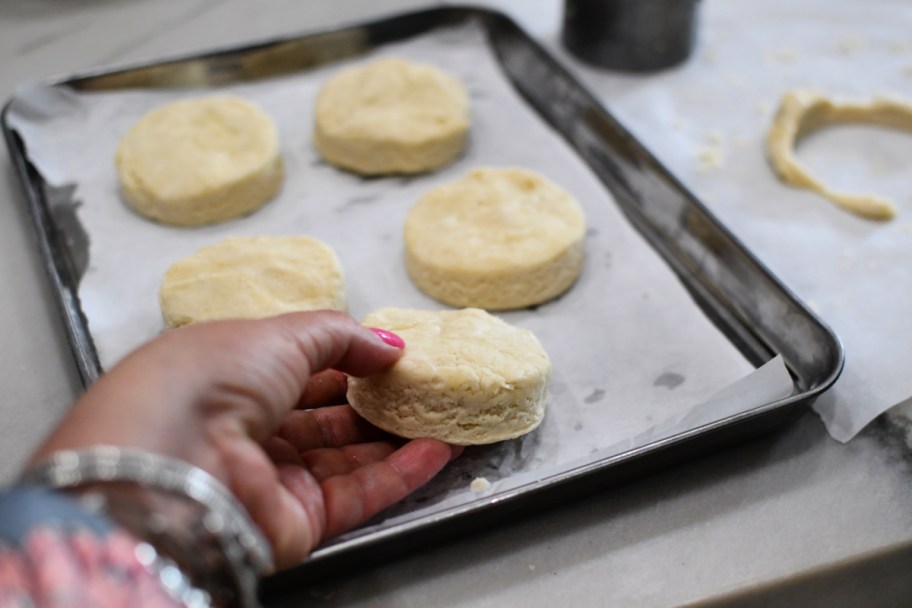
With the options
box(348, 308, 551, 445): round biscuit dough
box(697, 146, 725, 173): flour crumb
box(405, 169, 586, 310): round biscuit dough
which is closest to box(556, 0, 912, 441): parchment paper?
box(697, 146, 725, 173): flour crumb

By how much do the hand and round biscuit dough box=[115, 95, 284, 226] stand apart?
2.65ft

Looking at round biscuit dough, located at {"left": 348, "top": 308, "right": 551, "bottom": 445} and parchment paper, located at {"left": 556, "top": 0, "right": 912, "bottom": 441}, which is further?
parchment paper, located at {"left": 556, "top": 0, "right": 912, "bottom": 441}

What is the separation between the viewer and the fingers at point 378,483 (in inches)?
49.3

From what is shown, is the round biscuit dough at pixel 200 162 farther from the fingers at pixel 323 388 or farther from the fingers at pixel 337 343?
the fingers at pixel 337 343

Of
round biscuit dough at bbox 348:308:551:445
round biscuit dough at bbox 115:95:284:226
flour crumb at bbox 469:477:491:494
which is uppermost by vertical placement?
round biscuit dough at bbox 115:95:284:226

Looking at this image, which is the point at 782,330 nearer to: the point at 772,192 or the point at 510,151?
the point at 772,192

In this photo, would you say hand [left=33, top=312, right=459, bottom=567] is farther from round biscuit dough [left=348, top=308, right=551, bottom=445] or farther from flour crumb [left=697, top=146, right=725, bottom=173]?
flour crumb [left=697, top=146, right=725, bottom=173]

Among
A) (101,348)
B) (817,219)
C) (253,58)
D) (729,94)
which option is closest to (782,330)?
(817,219)

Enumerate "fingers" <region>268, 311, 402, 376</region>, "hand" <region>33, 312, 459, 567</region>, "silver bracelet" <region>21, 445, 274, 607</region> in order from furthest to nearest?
1. "fingers" <region>268, 311, 402, 376</region>
2. "hand" <region>33, 312, 459, 567</region>
3. "silver bracelet" <region>21, 445, 274, 607</region>

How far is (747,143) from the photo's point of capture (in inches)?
90.1

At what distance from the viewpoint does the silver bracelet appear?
921mm

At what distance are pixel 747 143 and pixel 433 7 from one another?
1.03 meters

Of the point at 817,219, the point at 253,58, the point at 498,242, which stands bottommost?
the point at 817,219

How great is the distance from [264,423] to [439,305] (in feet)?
2.53
